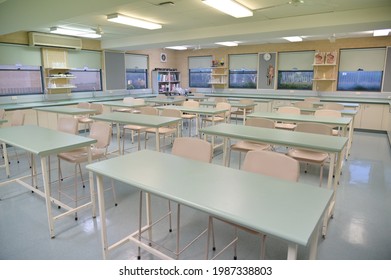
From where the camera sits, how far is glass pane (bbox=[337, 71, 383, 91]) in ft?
26.6

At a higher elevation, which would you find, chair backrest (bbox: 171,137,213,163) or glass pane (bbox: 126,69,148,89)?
glass pane (bbox: 126,69,148,89)

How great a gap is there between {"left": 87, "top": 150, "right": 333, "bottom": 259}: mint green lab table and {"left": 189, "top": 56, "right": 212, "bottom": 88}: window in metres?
9.25

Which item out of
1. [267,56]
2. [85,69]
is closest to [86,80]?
[85,69]

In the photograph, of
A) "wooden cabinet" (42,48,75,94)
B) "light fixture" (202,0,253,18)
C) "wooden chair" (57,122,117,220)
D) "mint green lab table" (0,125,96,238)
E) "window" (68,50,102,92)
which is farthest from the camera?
"window" (68,50,102,92)

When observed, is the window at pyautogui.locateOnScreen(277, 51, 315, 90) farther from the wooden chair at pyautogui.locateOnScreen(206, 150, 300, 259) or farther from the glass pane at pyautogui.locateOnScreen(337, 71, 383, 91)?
the wooden chair at pyautogui.locateOnScreen(206, 150, 300, 259)

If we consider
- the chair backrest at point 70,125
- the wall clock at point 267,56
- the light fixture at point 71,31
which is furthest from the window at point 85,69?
the wall clock at point 267,56

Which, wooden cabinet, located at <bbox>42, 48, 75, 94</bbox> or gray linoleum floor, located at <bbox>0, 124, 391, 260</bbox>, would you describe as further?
wooden cabinet, located at <bbox>42, 48, 75, 94</bbox>

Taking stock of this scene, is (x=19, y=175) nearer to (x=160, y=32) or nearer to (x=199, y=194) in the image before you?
(x=199, y=194)

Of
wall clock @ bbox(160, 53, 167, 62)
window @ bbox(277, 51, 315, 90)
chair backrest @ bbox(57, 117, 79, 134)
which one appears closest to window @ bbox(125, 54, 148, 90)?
wall clock @ bbox(160, 53, 167, 62)

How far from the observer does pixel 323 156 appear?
3.40m

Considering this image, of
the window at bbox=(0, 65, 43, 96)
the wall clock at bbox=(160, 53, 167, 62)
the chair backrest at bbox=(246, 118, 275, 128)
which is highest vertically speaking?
the wall clock at bbox=(160, 53, 167, 62)

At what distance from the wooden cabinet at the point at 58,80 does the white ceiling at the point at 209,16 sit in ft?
5.76

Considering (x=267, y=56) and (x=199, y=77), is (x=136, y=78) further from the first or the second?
(x=267, y=56)
